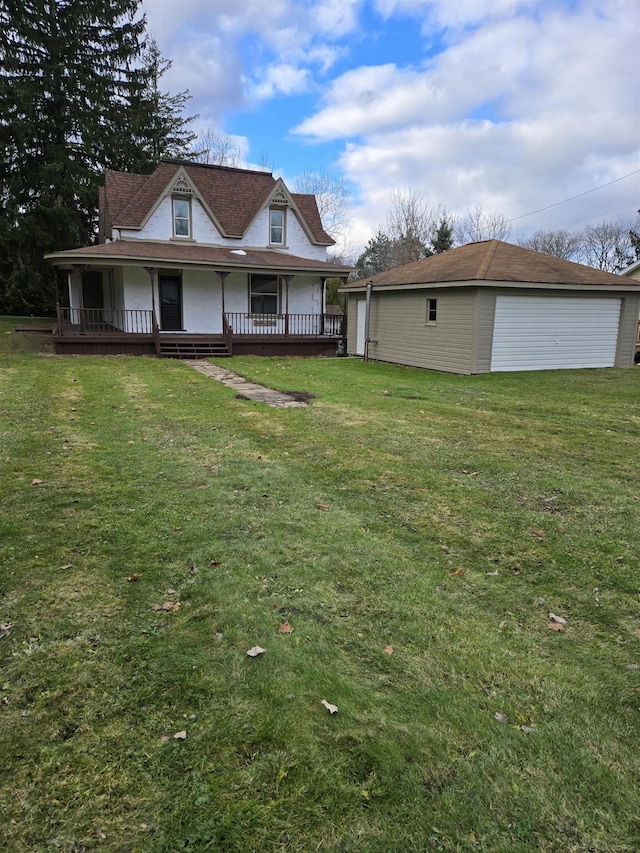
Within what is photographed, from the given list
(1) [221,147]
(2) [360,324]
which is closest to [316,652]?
(2) [360,324]

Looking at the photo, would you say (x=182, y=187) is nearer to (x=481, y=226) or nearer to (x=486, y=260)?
(x=486, y=260)

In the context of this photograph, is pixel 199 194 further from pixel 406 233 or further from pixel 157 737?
pixel 406 233

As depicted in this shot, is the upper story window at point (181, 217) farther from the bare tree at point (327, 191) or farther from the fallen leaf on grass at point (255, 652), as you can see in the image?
the bare tree at point (327, 191)

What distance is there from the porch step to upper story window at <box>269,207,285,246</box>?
619cm

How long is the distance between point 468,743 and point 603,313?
17634 millimetres

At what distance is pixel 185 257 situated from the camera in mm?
18203

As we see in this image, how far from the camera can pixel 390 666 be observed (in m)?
2.71

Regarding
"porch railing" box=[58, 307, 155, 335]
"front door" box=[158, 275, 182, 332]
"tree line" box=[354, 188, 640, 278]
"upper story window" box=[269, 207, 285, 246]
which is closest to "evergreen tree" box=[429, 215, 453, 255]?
"tree line" box=[354, 188, 640, 278]

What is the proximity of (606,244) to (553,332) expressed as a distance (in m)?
42.2

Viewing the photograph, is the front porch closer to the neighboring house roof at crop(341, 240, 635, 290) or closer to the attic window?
the neighboring house roof at crop(341, 240, 635, 290)

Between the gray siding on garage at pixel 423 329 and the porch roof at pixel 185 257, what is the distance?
3.17m

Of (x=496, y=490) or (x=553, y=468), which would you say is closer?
(x=496, y=490)

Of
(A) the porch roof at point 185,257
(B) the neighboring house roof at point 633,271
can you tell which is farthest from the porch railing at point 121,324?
(B) the neighboring house roof at point 633,271

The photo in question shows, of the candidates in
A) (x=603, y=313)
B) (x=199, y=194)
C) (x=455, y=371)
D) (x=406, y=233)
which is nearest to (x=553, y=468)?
(x=455, y=371)
